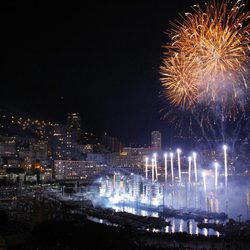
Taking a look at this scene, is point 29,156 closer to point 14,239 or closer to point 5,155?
point 5,155

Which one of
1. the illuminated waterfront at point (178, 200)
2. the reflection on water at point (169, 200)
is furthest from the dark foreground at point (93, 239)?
the reflection on water at point (169, 200)

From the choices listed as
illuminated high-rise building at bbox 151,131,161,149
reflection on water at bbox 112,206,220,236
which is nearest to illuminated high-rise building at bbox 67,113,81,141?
illuminated high-rise building at bbox 151,131,161,149

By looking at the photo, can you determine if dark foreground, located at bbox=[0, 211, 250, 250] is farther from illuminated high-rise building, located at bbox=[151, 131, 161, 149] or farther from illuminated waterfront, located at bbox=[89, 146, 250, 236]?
illuminated high-rise building, located at bbox=[151, 131, 161, 149]

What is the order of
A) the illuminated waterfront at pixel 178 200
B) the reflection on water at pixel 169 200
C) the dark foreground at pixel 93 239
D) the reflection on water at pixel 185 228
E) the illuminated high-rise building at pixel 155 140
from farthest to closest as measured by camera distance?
the illuminated high-rise building at pixel 155 140
the reflection on water at pixel 169 200
the illuminated waterfront at pixel 178 200
the reflection on water at pixel 185 228
the dark foreground at pixel 93 239

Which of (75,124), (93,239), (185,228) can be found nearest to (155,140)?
(75,124)

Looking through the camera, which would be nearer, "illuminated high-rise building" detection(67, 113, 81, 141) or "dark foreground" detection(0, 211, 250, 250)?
"dark foreground" detection(0, 211, 250, 250)

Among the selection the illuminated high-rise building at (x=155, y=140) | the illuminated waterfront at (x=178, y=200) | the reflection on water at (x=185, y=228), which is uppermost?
the illuminated high-rise building at (x=155, y=140)

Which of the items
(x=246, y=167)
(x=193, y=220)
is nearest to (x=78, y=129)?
(x=246, y=167)

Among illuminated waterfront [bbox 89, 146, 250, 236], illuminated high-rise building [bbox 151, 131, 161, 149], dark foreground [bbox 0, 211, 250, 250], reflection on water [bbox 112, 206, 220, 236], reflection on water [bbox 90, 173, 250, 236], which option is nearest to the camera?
dark foreground [bbox 0, 211, 250, 250]

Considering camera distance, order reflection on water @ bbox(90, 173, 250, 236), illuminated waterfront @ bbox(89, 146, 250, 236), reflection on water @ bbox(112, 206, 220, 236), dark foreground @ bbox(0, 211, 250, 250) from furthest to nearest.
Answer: reflection on water @ bbox(90, 173, 250, 236) → illuminated waterfront @ bbox(89, 146, 250, 236) → reflection on water @ bbox(112, 206, 220, 236) → dark foreground @ bbox(0, 211, 250, 250)

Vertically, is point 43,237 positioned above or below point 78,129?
below

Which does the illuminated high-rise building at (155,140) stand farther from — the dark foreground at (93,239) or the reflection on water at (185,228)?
the dark foreground at (93,239)
